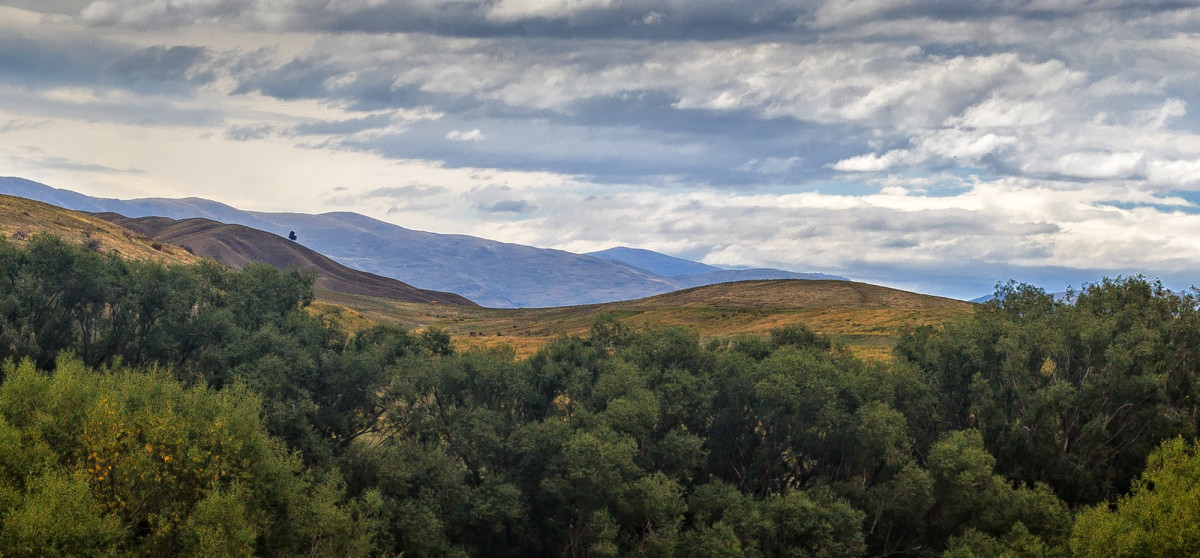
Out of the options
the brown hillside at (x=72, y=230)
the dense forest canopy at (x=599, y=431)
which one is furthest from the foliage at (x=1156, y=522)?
the brown hillside at (x=72, y=230)

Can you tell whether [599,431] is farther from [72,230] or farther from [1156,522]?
[72,230]

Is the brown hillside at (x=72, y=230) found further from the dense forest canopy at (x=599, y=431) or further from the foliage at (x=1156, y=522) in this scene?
the foliage at (x=1156, y=522)

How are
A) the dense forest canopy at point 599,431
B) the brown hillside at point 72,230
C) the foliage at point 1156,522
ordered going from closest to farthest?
the foliage at point 1156,522
the dense forest canopy at point 599,431
the brown hillside at point 72,230

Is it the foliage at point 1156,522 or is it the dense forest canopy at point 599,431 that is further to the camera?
the dense forest canopy at point 599,431

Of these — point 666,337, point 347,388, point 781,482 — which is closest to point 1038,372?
point 781,482

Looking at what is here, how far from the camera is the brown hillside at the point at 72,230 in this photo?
439ft

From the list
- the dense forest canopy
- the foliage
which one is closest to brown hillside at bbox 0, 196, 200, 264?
the dense forest canopy

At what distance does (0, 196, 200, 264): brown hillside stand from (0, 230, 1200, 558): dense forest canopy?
68.0m

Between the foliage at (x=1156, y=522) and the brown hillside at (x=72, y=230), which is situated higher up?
the brown hillside at (x=72, y=230)

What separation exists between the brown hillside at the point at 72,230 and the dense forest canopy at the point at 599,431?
67951mm

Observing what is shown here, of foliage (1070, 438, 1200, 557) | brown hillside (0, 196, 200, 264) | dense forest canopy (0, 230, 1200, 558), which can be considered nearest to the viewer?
foliage (1070, 438, 1200, 557)

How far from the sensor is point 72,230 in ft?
469

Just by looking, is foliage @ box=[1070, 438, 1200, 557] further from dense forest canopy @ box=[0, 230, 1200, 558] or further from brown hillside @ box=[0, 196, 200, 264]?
brown hillside @ box=[0, 196, 200, 264]

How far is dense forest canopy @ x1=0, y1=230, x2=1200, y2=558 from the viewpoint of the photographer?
47.1 metres
